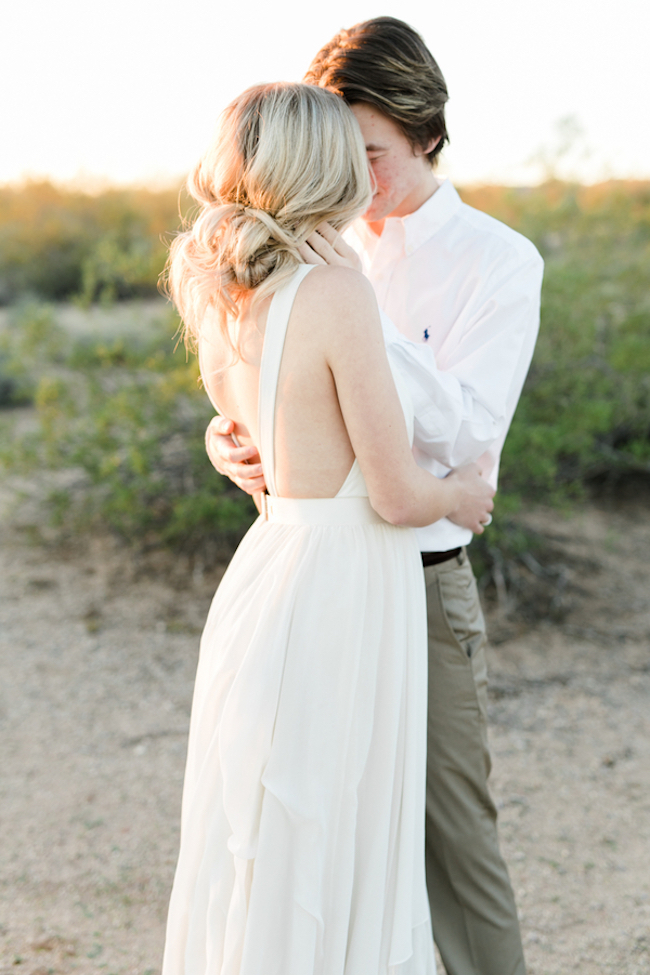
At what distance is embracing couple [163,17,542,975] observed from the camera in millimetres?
1379

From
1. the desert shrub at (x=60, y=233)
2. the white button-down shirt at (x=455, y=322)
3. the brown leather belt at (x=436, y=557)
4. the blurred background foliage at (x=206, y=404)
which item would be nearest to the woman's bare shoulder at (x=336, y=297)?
the white button-down shirt at (x=455, y=322)

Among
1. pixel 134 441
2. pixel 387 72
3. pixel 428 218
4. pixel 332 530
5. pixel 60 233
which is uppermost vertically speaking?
pixel 387 72

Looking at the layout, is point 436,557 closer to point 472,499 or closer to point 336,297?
point 472,499

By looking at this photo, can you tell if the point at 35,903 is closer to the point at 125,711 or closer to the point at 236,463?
the point at 125,711

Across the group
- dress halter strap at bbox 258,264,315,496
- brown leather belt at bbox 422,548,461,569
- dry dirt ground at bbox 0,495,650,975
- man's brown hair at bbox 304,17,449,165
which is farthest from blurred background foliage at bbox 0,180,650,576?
dress halter strap at bbox 258,264,315,496

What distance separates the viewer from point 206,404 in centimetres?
454

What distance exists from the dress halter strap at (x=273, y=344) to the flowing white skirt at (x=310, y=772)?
24 centimetres

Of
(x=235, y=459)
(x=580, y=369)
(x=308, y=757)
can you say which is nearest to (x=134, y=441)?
(x=580, y=369)

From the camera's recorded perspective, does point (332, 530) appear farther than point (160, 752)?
No

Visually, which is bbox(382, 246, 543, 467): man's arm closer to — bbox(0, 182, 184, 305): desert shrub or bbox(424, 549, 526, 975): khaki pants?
bbox(424, 549, 526, 975): khaki pants

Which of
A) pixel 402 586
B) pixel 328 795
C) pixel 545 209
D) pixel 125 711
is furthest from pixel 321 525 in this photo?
pixel 545 209

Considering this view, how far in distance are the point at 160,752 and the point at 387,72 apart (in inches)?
105

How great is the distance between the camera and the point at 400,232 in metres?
1.86

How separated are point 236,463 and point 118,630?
2.91 metres
